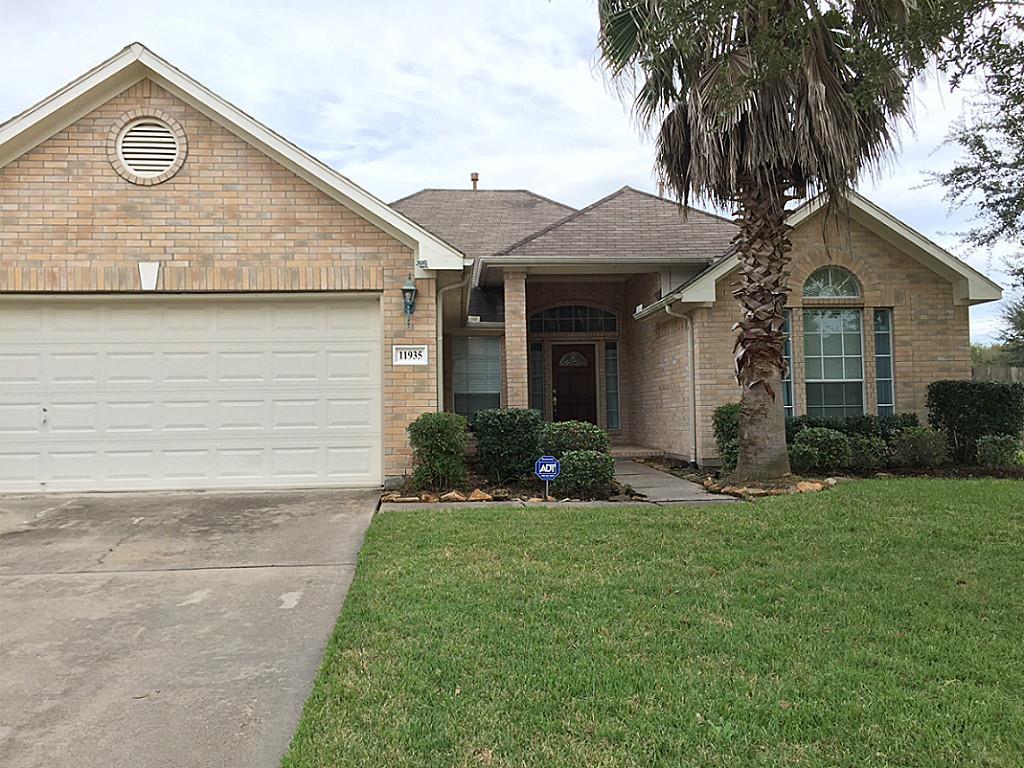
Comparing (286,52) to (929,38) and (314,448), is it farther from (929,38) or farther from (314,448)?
(929,38)

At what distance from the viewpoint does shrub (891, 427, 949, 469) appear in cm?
1109

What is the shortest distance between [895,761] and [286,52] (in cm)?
1038

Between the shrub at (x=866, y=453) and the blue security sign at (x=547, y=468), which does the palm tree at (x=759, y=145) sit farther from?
the blue security sign at (x=547, y=468)

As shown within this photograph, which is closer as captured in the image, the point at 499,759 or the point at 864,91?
the point at 499,759

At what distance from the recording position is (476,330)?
1429 centimetres

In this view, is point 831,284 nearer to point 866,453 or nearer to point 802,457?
point 866,453

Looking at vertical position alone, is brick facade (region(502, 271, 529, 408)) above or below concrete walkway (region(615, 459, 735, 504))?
above

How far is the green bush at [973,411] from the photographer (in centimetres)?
1113

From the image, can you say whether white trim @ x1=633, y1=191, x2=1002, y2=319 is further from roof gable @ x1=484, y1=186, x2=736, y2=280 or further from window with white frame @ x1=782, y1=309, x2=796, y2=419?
window with white frame @ x1=782, y1=309, x2=796, y2=419

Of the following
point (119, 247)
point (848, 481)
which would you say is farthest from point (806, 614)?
point (119, 247)

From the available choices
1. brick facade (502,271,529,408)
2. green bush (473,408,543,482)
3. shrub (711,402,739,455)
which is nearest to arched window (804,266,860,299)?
shrub (711,402,739,455)

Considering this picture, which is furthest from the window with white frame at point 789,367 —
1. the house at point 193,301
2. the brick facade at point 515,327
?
the house at point 193,301

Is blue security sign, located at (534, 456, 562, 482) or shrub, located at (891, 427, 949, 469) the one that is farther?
shrub, located at (891, 427, 949, 469)

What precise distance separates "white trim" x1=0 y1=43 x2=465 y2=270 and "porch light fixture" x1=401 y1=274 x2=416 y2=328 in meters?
0.28
